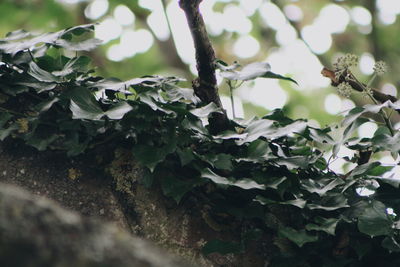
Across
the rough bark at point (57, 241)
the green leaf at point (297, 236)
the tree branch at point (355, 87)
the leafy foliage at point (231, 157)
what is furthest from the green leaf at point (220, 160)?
the rough bark at point (57, 241)

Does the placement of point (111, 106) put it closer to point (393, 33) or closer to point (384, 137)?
point (384, 137)

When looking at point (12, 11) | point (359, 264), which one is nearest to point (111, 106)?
point (359, 264)

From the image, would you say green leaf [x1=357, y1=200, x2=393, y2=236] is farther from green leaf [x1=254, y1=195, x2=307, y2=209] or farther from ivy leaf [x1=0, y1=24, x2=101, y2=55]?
ivy leaf [x1=0, y1=24, x2=101, y2=55]

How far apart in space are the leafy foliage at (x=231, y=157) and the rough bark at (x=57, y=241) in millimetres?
827

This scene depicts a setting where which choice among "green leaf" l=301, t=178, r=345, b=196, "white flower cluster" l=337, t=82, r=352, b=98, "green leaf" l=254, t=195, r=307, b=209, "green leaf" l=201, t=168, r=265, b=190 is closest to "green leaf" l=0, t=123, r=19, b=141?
"green leaf" l=201, t=168, r=265, b=190

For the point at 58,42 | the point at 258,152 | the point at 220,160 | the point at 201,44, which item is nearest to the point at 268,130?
the point at 258,152

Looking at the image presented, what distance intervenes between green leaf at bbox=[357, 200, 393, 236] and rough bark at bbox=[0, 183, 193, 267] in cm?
95

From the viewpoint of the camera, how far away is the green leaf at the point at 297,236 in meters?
1.47

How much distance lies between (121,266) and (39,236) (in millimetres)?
92

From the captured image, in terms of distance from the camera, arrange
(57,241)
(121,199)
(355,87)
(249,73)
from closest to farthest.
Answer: (57,241)
(121,199)
(249,73)
(355,87)

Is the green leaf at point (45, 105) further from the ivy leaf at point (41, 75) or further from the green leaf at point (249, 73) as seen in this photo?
the green leaf at point (249, 73)

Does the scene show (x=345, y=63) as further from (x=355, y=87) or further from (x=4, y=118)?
(x=4, y=118)

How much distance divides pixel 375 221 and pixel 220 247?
40 centimetres

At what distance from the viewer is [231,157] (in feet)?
5.24
